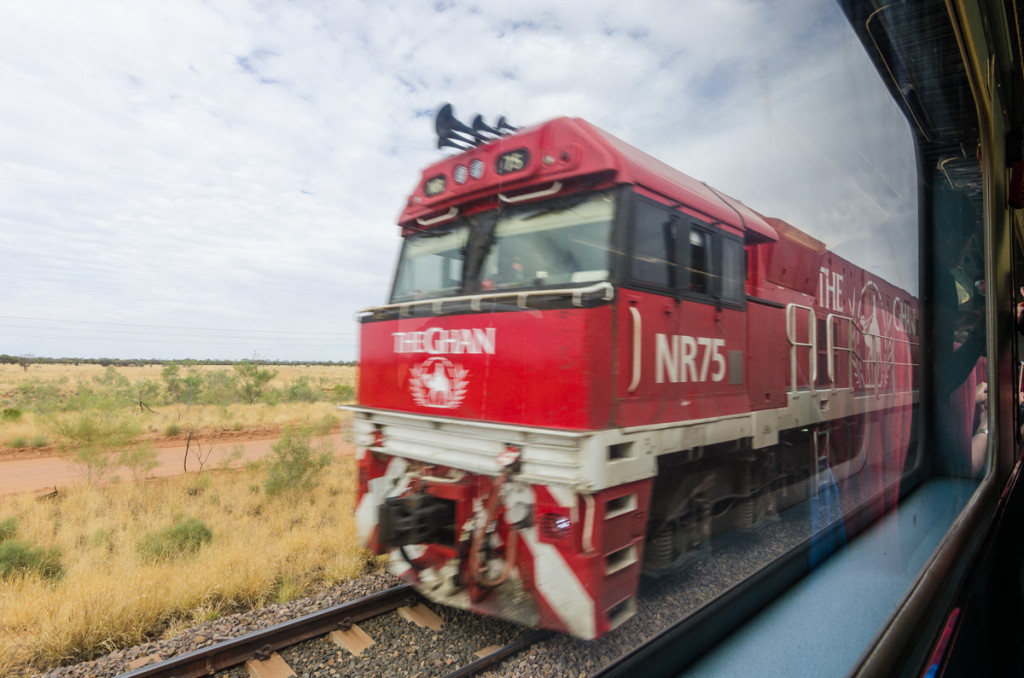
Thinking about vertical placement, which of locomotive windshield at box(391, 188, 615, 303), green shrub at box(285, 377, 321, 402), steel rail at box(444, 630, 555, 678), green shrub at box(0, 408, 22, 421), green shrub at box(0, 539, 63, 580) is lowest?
steel rail at box(444, 630, 555, 678)

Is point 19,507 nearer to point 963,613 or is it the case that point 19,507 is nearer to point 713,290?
point 713,290

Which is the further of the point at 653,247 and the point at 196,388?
the point at 653,247

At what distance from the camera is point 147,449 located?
2791mm

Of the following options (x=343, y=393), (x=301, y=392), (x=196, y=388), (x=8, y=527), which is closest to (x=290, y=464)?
(x=196, y=388)

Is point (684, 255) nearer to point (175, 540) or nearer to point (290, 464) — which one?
point (290, 464)

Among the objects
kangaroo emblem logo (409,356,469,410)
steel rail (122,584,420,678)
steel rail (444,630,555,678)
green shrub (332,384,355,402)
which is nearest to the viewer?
green shrub (332,384,355,402)

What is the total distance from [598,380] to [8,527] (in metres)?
2.49

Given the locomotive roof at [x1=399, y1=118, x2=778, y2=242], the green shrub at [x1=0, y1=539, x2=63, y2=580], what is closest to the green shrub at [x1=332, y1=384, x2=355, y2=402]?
the locomotive roof at [x1=399, y1=118, x2=778, y2=242]

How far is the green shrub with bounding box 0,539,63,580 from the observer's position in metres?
2.25

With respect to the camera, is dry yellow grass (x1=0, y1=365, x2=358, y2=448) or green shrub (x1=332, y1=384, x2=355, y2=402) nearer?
dry yellow grass (x1=0, y1=365, x2=358, y2=448)

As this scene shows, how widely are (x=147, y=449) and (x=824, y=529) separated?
2.95 meters

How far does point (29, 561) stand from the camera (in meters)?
2.25

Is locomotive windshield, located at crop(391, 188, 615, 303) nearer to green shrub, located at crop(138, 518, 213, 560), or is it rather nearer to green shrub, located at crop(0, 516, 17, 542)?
green shrub, located at crop(138, 518, 213, 560)

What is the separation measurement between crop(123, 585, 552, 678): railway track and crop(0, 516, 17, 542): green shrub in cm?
88
